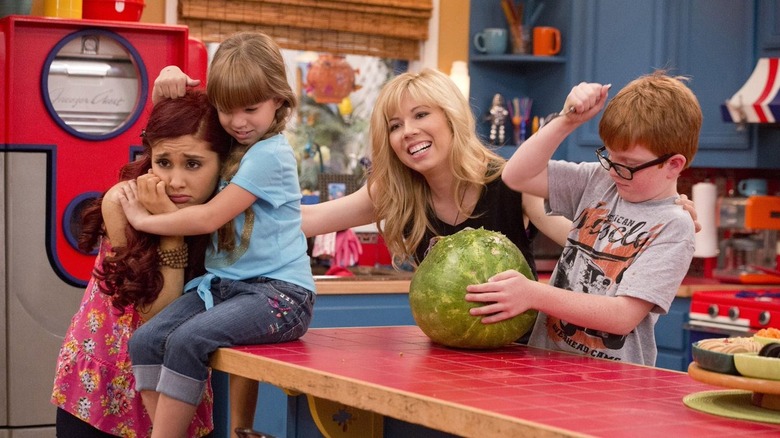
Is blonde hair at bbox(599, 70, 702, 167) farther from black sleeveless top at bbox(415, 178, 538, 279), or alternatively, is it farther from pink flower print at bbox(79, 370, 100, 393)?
pink flower print at bbox(79, 370, 100, 393)

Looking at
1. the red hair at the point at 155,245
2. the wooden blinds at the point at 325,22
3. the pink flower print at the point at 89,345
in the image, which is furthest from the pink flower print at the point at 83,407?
the wooden blinds at the point at 325,22

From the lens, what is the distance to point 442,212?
2568 millimetres

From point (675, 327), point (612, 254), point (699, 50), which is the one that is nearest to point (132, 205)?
point (612, 254)

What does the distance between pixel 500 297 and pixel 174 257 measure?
727 millimetres

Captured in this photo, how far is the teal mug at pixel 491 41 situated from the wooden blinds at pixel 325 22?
27 cm

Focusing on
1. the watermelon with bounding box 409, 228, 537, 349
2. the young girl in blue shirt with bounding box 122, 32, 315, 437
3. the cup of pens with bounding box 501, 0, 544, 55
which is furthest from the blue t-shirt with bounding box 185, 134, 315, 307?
the cup of pens with bounding box 501, 0, 544, 55

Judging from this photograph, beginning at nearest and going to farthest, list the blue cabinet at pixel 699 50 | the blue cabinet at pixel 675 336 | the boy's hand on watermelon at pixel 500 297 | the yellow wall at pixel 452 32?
the boy's hand on watermelon at pixel 500 297 → the blue cabinet at pixel 675 336 → the blue cabinet at pixel 699 50 → the yellow wall at pixel 452 32

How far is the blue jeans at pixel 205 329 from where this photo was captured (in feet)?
6.94

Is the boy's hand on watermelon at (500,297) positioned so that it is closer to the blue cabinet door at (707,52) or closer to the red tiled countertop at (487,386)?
the red tiled countertop at (487,386)

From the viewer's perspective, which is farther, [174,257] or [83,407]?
[83,407]

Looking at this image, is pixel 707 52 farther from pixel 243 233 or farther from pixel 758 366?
pixel 758 366

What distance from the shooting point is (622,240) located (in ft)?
7.06

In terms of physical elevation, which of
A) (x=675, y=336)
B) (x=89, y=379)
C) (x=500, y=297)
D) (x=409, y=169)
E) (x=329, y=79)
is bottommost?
(x=675, y=336)

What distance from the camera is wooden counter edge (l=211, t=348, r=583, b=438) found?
1.47 m
